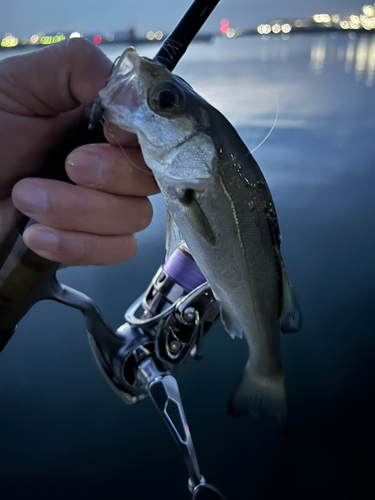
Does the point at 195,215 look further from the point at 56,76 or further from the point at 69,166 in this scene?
the point at 56,76

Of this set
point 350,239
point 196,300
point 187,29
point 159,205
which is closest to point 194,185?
point 187,29

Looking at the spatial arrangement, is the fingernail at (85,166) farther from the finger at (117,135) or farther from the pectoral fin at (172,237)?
the pectoral fin at (172,237)

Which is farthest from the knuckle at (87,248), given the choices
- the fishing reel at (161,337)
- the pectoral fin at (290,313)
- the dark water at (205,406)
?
the dark water at (205,406)

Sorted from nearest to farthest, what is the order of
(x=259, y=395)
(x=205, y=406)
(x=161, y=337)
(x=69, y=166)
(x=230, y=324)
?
(x=69, y=166) → (x=230, y=324) → (x=259, y=395) → (x=161, y=337) → (x=205, y=406)

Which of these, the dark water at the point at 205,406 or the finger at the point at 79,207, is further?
the dark water at the point at 205,406

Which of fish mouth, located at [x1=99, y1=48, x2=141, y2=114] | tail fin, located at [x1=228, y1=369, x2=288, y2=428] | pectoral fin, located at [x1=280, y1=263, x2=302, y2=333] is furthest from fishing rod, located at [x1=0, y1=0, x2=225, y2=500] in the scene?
pectoral fin, located at [x1=280, y1=263, x2=302, y2=333]

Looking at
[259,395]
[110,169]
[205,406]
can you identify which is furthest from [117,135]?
[205,406]
